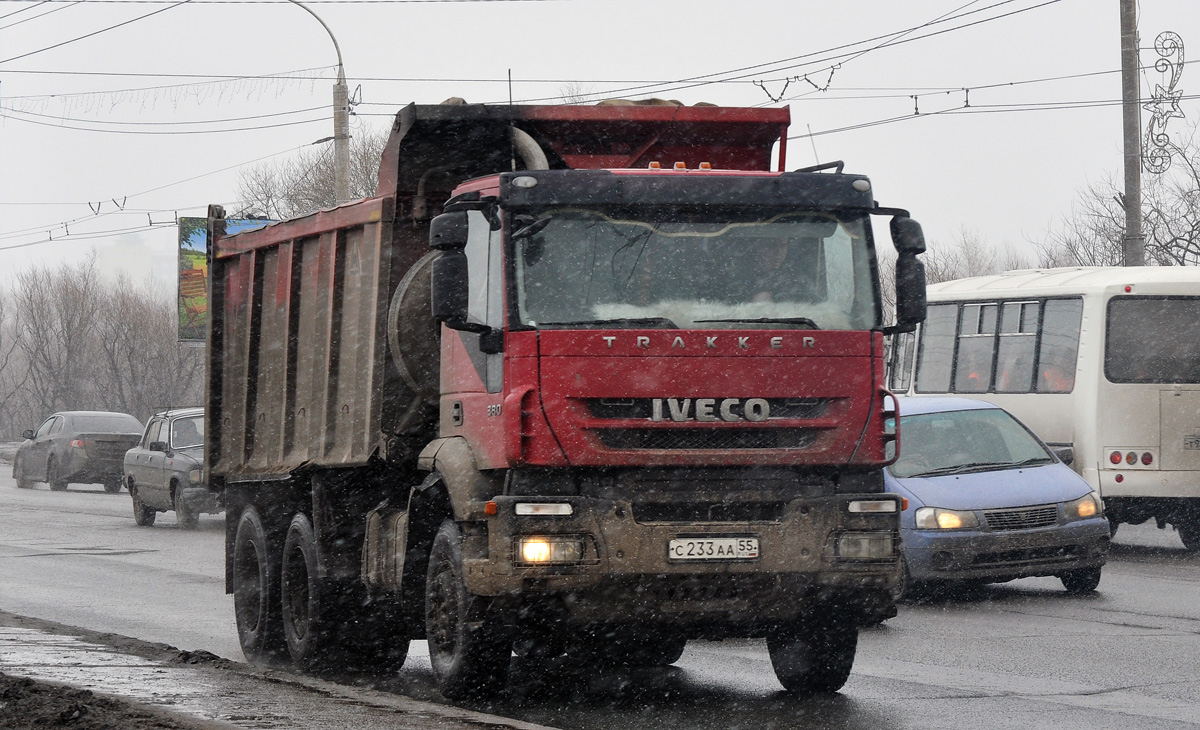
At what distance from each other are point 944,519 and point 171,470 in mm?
13473

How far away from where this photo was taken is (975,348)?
821 inches

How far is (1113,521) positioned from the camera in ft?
59.7

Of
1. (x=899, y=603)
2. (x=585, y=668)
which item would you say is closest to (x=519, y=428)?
(x=585, y=668)

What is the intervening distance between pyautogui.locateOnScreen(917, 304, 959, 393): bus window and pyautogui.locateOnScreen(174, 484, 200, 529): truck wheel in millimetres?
10007

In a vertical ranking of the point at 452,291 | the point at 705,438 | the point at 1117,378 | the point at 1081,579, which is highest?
the point at 452,291

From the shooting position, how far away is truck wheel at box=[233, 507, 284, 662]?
1076 cm

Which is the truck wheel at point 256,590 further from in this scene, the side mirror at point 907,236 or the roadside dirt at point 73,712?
the side mirror at point 907,236

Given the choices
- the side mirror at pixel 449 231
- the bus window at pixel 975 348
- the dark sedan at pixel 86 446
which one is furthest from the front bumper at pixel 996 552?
the dark sedan at pixel 86 446

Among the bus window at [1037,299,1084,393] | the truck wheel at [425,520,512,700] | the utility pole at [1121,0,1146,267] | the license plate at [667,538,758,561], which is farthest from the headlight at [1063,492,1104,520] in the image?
the utility pole at [1121,0,1146,267]

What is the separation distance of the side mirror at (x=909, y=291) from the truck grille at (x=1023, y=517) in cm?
474

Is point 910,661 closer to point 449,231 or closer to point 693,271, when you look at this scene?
point 693,271

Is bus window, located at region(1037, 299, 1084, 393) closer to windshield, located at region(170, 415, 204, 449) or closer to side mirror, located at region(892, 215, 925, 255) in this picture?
side mirror, located at region(892, 215, 925, 255)

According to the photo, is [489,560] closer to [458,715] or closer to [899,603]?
[458,715]

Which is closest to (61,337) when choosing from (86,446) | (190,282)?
(190,282)
